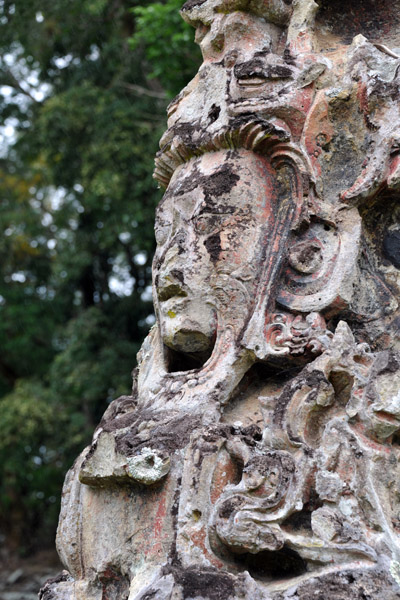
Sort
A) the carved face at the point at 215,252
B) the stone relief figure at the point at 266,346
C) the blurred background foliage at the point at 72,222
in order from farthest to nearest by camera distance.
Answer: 1. the blurred background foliage at the point at 72,222
2. the carved face at the point at 215,252
3. the stone relief figure at the point at 266,346

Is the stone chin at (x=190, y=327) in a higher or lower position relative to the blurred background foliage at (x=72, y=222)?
lower

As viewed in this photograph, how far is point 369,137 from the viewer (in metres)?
3.69

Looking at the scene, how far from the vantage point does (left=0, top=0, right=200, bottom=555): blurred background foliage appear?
32.4 ft

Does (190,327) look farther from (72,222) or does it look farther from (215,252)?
(72,222)

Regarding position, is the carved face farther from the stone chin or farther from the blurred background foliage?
the blurred background foliage

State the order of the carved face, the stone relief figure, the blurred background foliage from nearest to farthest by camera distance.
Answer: the stone relief figure → the carved face → the blurred background foliage

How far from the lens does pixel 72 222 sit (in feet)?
41.2

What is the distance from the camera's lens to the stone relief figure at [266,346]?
9.49 ft

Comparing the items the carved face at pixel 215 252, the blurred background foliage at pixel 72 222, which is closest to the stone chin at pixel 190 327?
the carved face at pixel 215 252

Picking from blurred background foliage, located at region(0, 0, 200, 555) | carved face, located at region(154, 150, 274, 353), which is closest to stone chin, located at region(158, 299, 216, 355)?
carved face, located at region(154, 150, 274, 353)

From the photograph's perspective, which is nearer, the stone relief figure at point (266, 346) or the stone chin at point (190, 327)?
the stone relief figure at point (266, 346)

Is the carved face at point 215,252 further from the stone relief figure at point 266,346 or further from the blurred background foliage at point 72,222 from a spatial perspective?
the blurred background foliage at point 72,222

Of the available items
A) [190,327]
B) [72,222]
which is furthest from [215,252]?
[72,222]

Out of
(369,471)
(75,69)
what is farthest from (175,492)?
(75,69)
